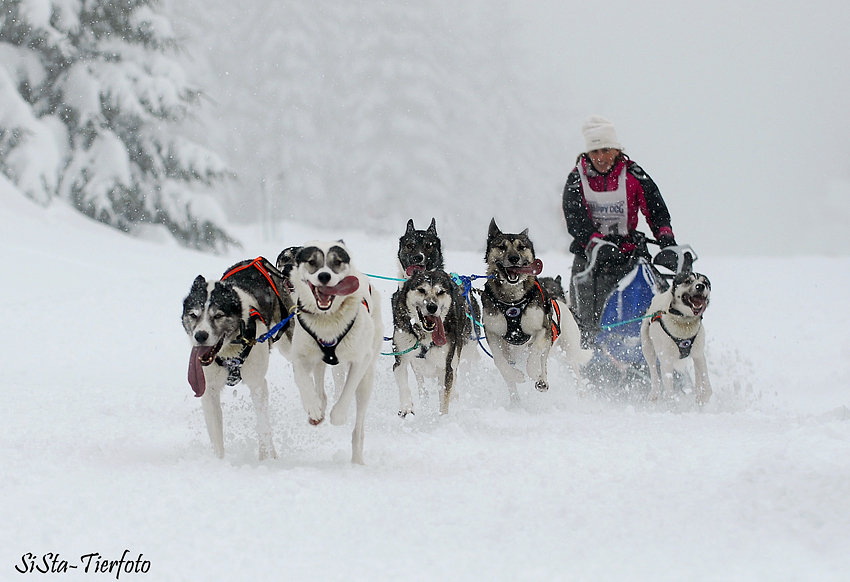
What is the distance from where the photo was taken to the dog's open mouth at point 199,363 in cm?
340

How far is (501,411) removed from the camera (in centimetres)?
527

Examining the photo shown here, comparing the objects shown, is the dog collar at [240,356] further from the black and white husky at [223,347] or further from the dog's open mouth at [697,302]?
the dog's open mouth at [697,302]

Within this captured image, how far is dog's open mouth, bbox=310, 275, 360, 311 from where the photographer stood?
3389 millimetres

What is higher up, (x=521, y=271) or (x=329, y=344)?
(x=521, y=271)

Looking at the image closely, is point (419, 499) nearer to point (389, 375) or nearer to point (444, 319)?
point (444, 319)

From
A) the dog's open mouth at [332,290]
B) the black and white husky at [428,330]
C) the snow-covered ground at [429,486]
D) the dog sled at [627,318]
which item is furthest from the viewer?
the dog sled at [627,318]

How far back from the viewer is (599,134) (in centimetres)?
600

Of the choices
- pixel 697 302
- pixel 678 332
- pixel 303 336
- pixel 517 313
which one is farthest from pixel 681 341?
pixel 303 336

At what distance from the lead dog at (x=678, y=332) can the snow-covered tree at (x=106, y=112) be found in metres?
10.3

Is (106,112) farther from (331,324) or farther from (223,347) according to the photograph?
(331,324)

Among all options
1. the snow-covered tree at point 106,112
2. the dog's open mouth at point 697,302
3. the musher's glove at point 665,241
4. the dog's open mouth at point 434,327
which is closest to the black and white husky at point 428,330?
the dog's open mouth at point 434,327

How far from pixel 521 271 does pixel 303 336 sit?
Result: 210 cm

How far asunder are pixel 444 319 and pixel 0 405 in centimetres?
298

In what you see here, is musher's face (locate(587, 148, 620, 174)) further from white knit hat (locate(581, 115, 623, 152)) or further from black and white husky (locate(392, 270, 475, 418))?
black and white husky (locate(392, 270, 475, 418))
